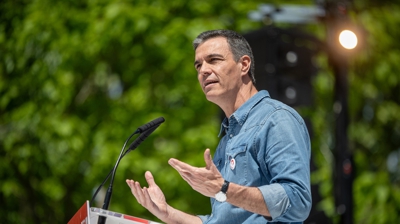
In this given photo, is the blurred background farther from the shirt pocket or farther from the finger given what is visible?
the finger

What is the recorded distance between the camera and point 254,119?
279 cm

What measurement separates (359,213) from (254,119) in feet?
23.1

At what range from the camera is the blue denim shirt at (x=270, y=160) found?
253 cm

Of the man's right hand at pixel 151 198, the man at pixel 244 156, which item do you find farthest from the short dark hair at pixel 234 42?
the man's right hand at pixel 151 198

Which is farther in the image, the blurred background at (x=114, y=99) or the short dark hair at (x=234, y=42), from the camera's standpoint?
the blurred background at (x=114, y=99)

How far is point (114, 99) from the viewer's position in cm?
960

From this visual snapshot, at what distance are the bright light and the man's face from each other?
16.3ft

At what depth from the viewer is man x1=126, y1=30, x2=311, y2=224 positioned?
247cm

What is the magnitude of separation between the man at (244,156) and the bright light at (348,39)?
491 cm

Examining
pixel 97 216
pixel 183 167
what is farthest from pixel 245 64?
pixel 97 216

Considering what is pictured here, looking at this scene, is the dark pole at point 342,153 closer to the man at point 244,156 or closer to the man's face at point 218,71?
the man at point 244,156

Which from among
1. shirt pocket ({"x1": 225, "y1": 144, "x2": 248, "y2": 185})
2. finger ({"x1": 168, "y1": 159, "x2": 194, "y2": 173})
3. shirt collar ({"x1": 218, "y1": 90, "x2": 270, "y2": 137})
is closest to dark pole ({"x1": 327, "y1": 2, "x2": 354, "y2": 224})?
shirt collar ({"x1": 218, "y1": 90, "x2": 270, "y2": 137})

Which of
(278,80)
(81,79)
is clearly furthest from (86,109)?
(278,80)

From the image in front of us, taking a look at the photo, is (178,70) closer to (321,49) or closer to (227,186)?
(321,49)
